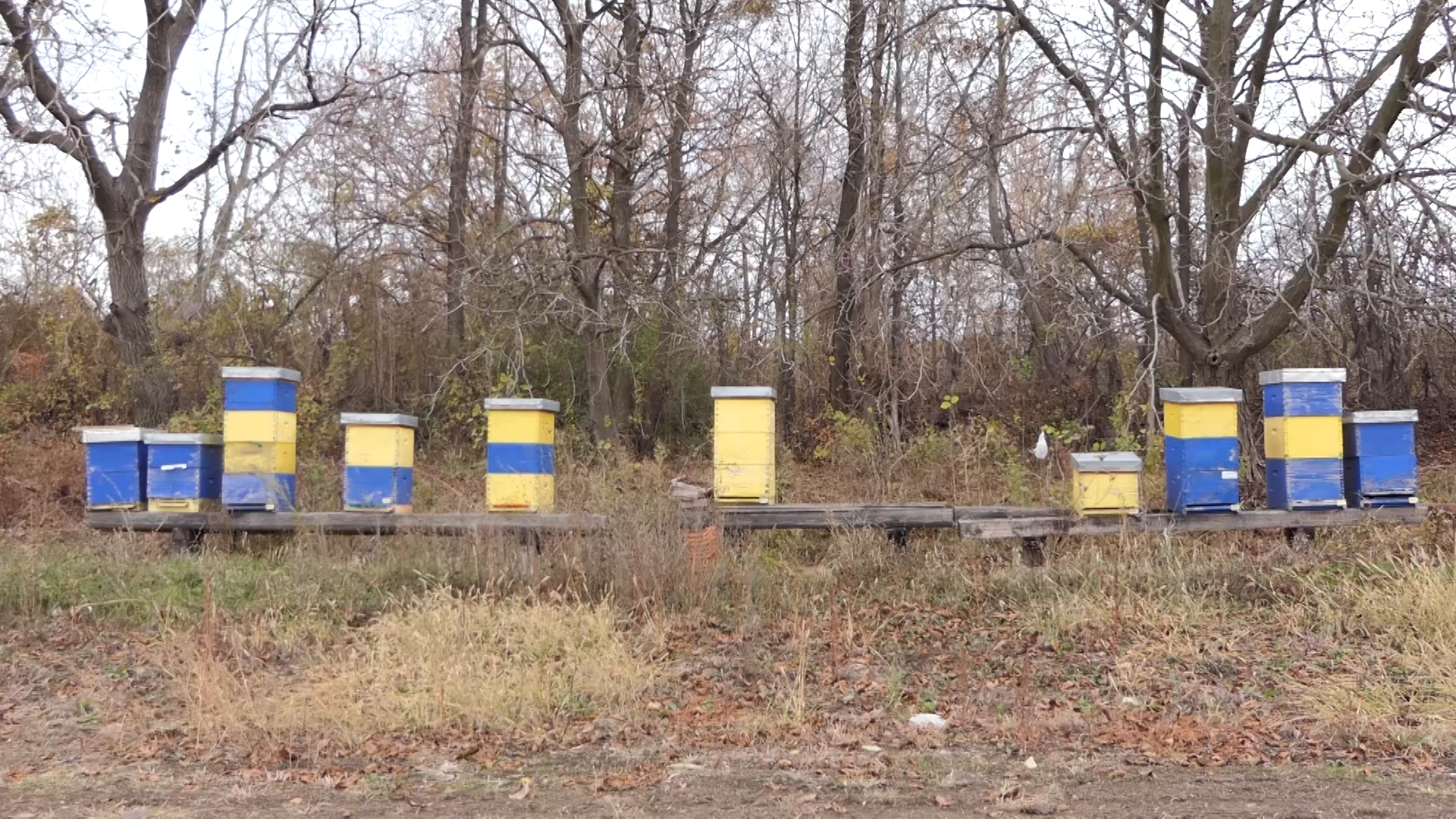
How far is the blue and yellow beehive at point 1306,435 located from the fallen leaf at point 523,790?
5.93 m

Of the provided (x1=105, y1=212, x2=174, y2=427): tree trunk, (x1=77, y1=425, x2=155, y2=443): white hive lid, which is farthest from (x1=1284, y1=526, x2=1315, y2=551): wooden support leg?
(x1=105, y1=212, x2=174, y2=427): tree trunk

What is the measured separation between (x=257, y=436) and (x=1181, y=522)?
7095 mm

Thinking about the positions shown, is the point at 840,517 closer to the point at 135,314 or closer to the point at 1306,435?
the point at 1306,435

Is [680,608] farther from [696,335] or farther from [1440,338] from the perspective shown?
[1440,338]

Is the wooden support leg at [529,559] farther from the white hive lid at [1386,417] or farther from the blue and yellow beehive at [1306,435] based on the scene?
the white hive lid at [1386,417]

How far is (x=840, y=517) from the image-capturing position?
26.8 feet

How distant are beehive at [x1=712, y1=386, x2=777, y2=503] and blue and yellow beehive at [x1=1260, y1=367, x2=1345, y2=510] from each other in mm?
3647

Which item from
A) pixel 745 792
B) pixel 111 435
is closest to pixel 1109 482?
pixel 745 792

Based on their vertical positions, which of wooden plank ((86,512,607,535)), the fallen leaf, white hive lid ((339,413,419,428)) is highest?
white hive lid ((339,413,419,428))

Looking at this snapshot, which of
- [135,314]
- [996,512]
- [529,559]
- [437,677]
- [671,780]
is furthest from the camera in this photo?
[135,314]

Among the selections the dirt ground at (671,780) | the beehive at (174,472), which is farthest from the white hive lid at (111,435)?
the dirt ground at (671,780)

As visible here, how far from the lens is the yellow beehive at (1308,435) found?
756cm

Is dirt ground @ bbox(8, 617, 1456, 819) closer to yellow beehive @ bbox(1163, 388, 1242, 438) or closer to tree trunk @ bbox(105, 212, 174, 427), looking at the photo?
yellow beehive @ bbox(1163, 388, 1242, 438)

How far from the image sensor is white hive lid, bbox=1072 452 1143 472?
7645mm
